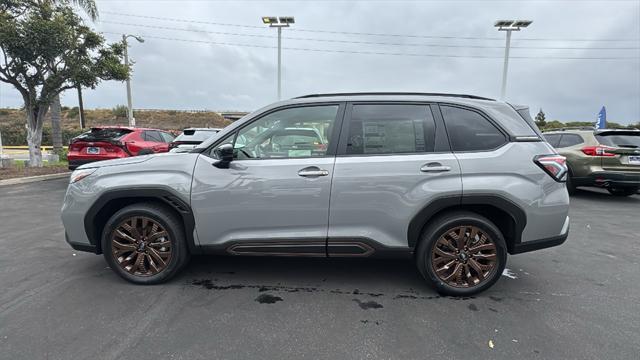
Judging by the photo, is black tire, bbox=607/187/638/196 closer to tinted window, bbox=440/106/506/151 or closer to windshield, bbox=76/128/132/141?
tinted window, bbox=440/106/506/151

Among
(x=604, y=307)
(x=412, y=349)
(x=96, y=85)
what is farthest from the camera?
(x=96, y=85)

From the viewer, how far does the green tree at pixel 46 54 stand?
9.77m

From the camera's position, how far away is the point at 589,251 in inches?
189

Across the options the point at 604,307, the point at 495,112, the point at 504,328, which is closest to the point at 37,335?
the point at 504,328

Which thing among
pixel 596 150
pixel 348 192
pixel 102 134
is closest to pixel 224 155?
pixel 348 192

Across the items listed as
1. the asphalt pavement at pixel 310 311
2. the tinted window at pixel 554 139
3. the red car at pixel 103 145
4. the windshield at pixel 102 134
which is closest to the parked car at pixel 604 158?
the tinted window at pixel 554 139

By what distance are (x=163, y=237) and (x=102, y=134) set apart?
777 cm

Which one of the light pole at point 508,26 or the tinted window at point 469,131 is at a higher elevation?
the light pole at point 508,26

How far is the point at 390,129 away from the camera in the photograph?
3.42 meters

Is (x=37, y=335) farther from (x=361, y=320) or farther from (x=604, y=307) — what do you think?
(x=604, y=307)

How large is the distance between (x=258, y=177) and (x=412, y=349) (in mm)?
1836

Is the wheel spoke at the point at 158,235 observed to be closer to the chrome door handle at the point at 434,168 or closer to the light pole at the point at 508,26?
the chrome door handle at the point at 434,168

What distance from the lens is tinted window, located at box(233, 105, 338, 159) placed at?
3.45 m

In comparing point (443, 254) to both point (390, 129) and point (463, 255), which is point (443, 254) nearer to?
point (463, 255)
